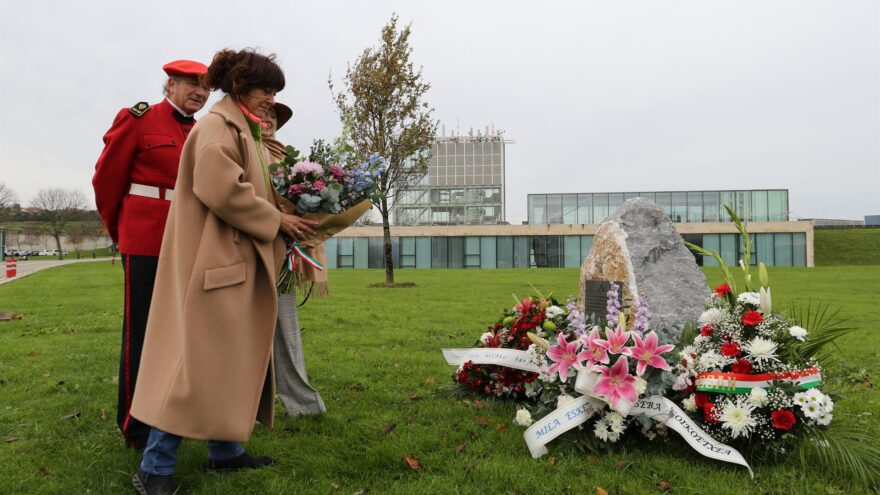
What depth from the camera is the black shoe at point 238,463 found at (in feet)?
11.6

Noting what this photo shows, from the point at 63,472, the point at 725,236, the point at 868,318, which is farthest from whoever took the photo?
the point at 725,236

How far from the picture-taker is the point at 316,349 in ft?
25.2

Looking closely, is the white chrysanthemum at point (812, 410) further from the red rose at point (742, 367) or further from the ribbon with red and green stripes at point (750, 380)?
the red rose at point (742, 367)

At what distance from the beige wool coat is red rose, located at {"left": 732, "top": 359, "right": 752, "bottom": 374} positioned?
10.0 feet

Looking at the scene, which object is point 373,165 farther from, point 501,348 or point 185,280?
point 501,348

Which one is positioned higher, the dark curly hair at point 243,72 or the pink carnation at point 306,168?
the dark curly hair at point 243,72

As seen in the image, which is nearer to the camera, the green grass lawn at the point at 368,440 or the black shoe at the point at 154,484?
the black shoe at the point at 154,484

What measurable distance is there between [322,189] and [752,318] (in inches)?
119

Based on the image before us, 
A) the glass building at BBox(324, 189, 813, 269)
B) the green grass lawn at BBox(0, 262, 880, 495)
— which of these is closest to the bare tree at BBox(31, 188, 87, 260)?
the glass building at BBox(324, 189, 813, 269)

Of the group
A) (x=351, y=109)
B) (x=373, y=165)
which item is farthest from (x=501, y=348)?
(x=351, y=109)

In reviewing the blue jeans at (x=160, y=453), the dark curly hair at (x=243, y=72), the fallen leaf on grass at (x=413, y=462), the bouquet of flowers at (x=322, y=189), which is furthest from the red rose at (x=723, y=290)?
the blue jeans at (x=160, y=453)

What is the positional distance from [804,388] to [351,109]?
1868 centimetres

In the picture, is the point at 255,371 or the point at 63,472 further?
the point at 63,472

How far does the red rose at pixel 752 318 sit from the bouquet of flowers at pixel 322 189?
267 cm
